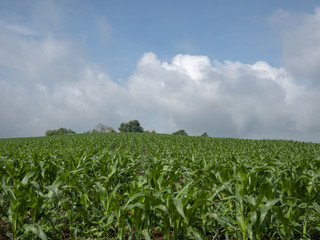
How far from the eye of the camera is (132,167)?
6.38 metres

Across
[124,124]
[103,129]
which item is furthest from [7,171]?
[103,129]

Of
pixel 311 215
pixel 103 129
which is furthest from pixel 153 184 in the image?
pixel 103 129

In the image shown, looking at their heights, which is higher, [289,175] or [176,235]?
[289,175]

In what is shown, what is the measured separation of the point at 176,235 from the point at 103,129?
366 feet

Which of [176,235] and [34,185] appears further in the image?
[34,185]

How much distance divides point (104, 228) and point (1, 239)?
1.80 m

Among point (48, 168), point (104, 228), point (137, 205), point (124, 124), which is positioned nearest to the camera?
point (137, 205)

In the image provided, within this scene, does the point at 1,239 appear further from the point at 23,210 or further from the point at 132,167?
the point at 132,167

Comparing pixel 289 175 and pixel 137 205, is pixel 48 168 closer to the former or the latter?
pixel 137 205

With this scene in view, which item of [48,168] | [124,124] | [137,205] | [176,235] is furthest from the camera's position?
[124,124]

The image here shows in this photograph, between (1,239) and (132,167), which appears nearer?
(1,239)

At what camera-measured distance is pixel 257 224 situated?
10.5 ft

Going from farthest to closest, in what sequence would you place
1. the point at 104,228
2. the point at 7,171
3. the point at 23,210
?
1. the point at 7,171
2. the point at 104,228
3. the point at 23,210

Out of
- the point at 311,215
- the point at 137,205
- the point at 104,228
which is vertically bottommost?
the point at 104,228
